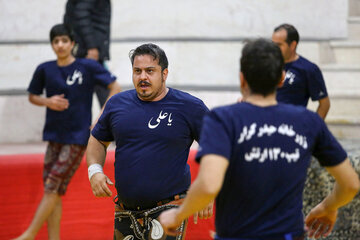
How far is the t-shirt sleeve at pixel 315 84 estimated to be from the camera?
21.7 feet

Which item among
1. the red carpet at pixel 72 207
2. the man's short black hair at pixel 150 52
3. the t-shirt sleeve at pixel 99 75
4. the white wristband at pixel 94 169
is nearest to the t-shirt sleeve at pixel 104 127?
the white wristband at pixel 94 169

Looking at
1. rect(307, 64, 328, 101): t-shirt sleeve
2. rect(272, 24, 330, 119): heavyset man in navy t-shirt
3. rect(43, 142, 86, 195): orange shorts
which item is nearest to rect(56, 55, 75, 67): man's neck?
rect(43, 142, 86, 195): orange shorts

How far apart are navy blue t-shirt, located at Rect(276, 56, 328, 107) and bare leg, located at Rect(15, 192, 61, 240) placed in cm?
240

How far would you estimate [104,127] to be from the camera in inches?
180

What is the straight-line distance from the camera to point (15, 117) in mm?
9766

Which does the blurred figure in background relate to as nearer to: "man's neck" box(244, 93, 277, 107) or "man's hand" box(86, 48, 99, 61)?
"man's hand" box(86, 48, 99, 61)

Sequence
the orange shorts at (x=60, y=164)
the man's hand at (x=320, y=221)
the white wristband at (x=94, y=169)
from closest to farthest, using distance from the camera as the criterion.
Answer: the man's hand at (x=320, y=221) < the white wristband at (x=94, y=169) < the orange shorts at (x=60, y=164)

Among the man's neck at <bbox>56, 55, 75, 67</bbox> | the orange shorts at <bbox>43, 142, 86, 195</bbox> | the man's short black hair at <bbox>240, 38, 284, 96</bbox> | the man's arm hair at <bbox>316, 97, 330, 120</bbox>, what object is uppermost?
the man's short black hair at <bbox>240, 38, 284, 96</bbox>

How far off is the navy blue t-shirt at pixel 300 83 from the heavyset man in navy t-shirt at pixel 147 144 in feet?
7.26

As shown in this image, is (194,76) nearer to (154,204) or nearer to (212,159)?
(154,204)

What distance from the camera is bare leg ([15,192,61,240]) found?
6699 mm

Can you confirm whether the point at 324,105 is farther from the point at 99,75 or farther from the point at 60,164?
the point at 60,164

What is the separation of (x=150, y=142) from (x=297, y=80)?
262 centimetres

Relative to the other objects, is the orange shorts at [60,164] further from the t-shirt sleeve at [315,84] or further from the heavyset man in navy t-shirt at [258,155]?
the heavyset man in navy t-shirt at [258,155]
